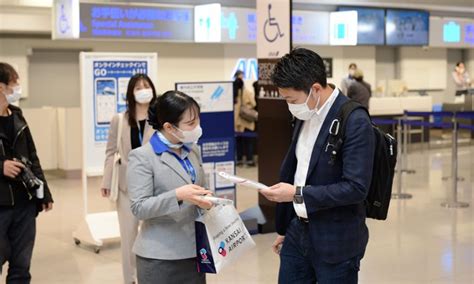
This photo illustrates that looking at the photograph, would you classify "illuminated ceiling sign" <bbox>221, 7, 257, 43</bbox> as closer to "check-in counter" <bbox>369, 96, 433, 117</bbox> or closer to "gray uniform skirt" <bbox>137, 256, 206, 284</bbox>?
"check-in counter" <bbox>369, 96, 433, 117</bbox>

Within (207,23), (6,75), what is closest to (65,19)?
(207,23)

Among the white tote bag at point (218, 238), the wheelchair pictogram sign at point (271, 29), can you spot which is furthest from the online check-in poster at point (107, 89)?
the white tote bag at point (218, 238)

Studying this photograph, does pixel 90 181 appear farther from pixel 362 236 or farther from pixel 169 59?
pixel 362 236

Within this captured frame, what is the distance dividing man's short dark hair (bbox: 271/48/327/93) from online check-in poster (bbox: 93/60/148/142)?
4187 millimetres

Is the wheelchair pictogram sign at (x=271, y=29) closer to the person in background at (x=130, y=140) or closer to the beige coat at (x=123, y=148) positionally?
the person in background at (x=130, y=140)

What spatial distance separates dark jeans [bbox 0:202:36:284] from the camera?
3920mm

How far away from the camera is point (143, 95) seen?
15.8 ft

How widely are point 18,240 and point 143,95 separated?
137 cm

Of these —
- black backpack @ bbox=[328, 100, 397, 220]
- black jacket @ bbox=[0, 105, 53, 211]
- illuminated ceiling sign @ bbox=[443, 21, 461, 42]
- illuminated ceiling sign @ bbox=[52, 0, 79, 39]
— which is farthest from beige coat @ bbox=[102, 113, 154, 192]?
illuminated ceiling sign @ bbox=[443, 21, 461, 42]

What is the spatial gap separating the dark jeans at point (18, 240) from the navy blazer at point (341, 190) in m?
1.94

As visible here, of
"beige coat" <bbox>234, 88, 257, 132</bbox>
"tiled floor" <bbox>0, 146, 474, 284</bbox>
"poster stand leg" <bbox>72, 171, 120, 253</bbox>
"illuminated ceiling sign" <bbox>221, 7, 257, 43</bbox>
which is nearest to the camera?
"tiled floor" <bbox>0, 146, 474, 284</bbox>

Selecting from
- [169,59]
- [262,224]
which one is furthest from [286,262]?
[169,59]

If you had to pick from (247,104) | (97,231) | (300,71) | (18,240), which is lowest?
(97,231)

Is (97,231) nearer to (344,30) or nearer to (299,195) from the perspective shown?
(299,195)
